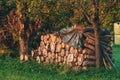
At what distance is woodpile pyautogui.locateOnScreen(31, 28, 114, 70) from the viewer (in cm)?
1817

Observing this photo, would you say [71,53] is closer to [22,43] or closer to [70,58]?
[70,58]

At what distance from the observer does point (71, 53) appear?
18.5m

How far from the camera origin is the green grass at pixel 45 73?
16312 millimetres

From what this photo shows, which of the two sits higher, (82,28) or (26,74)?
(82,28)

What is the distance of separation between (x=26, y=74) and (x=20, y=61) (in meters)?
3.17

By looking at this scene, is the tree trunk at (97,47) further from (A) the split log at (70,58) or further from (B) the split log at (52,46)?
(B) the split log at (52,46)

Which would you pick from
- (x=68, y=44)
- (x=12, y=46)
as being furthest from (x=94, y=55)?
(x=12, y=46)

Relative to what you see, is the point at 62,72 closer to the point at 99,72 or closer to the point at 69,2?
the point at 99,72

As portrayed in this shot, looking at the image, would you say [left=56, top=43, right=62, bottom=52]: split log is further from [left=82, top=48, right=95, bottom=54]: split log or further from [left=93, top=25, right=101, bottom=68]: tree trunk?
[left=93, top=25, right=101, bottom=68]: tree trunk

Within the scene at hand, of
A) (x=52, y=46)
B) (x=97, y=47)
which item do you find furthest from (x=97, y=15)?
(x=52, y=46)

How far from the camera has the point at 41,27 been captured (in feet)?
72.2

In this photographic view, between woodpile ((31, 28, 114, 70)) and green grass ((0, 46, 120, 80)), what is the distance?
1.76 feet

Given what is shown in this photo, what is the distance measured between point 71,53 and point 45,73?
5.05 ft

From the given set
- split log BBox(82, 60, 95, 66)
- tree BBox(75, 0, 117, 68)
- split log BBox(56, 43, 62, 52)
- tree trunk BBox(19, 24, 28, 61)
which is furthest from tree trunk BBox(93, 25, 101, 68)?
tree trunk BBox(19, 24, 28, 61)
